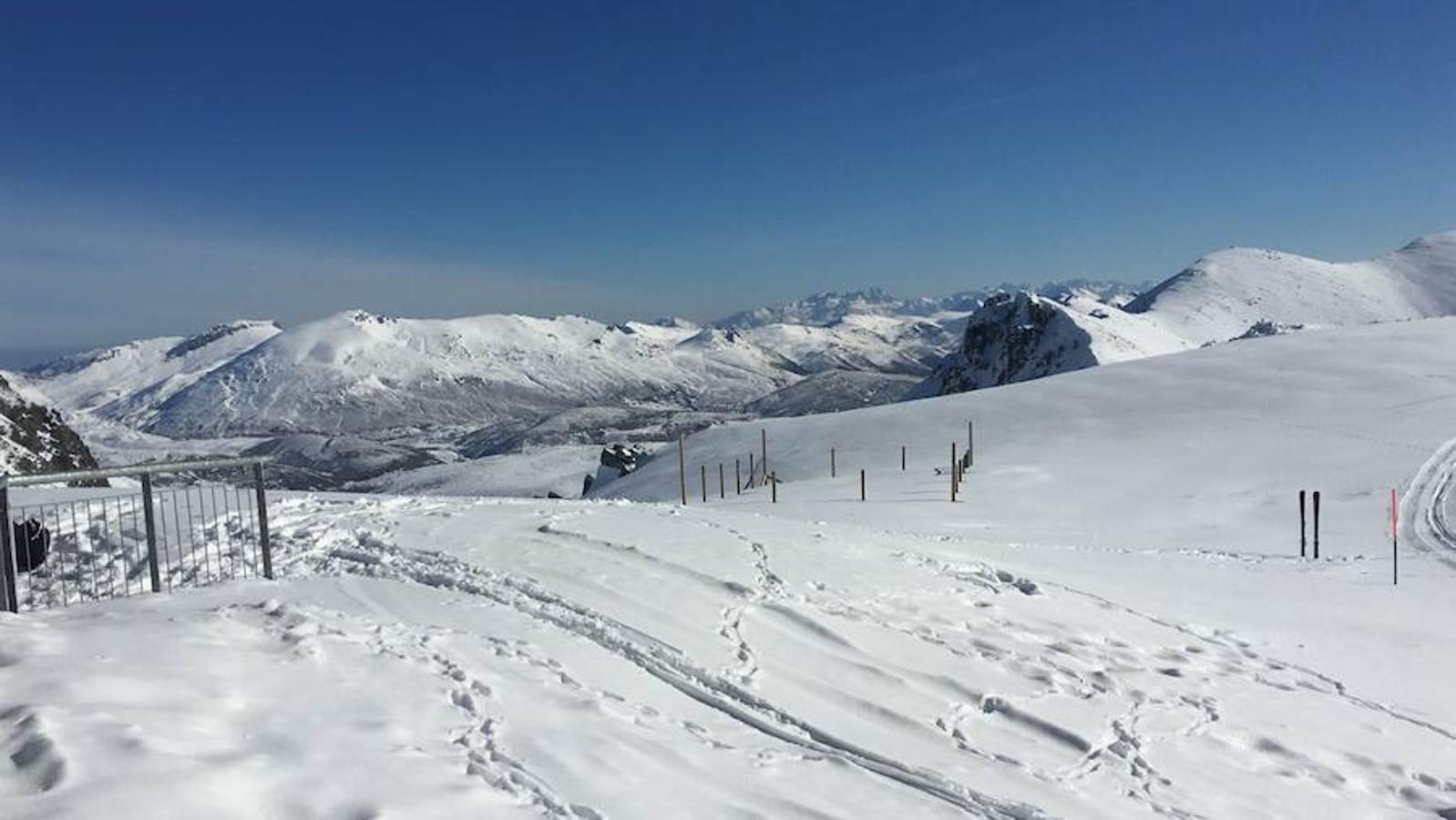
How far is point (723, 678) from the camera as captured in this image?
8.22m

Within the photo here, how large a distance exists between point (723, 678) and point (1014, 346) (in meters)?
167

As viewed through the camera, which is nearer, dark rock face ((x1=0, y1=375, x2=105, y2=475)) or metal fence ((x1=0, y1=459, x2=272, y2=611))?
metal fence ((x1=0, y1=459, x2=272, y2=611))

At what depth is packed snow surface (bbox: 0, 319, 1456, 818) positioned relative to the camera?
5.62 meters

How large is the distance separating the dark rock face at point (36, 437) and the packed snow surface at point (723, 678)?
24.5 meters

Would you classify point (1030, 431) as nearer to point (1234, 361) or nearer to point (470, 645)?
point (1234, 361)

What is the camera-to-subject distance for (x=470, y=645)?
8.19 m

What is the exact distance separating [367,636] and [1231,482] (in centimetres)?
→ 2883

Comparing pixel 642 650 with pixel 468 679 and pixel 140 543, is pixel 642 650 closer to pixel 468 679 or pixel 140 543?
pixel 468 679

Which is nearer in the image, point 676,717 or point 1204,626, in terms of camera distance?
point 676,717

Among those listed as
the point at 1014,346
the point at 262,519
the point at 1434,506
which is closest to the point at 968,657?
the point at 262,519

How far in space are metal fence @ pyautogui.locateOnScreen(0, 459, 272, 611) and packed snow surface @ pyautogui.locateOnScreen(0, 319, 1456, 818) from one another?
77 cm

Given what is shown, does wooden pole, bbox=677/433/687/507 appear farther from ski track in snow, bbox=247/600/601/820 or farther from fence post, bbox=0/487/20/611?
fence post, bbox=0/487/20/611

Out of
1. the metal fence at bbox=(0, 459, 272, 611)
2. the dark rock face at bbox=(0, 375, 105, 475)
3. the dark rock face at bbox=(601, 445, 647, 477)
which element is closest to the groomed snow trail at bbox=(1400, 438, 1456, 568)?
the metal fence at bbox=(0, 459, 272, 611)

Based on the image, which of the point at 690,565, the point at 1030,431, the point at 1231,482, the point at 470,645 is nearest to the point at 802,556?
the point at 690,565
